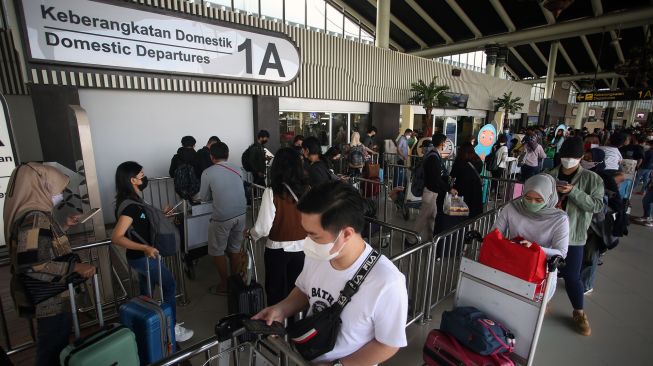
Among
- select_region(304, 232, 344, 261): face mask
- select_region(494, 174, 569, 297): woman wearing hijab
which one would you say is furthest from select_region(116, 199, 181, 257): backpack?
select_region(494, 174, 569, 297): woman wearing hijab

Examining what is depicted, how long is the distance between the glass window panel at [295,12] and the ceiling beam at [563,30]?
1128cm

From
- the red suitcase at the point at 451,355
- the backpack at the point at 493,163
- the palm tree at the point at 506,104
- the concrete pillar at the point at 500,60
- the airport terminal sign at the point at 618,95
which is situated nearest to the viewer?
the red suitcase at the point at 451,355

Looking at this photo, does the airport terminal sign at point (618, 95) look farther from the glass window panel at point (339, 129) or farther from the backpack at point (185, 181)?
the backpack at point (185, 181)

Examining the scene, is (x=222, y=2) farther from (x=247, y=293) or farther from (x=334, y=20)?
(x=247, y=293)

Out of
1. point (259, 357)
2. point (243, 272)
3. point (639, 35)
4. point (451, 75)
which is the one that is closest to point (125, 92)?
point (243, 272)

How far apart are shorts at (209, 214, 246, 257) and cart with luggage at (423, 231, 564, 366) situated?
7.76 ft

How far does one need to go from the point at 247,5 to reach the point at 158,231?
1044cm

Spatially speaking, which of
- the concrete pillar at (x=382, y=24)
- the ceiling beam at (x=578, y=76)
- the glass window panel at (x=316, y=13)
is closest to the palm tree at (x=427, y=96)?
the concrete pillar at (x=382, y=24)

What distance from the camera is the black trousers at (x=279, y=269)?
2820 millimetres

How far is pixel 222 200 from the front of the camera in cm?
347

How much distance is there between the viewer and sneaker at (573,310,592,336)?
3113mm

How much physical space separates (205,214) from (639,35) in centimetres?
3139

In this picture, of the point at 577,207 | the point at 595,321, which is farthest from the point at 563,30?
the point at 595,321

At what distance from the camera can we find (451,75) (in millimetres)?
14453
